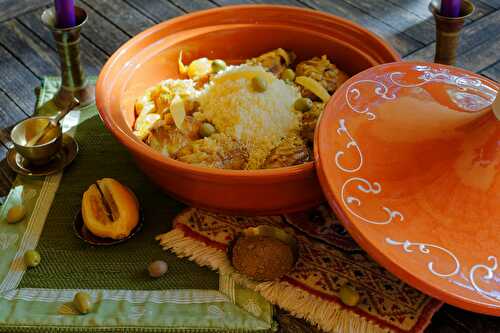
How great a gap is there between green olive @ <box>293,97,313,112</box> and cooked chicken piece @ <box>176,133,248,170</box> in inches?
7.4

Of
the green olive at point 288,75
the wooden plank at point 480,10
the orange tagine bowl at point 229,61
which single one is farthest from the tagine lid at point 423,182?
the wooden plank at point 480,10

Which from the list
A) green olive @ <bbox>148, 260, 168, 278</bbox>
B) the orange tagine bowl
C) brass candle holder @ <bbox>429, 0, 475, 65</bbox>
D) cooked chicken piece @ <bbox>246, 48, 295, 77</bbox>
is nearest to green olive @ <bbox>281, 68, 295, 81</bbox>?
cooked chicken piece @ <bbox>246, 48, 295, 77</bbox>

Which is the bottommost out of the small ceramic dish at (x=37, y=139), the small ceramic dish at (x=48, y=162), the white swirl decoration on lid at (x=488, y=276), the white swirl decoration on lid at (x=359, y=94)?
the small ceramic dish at (x=48, y=162)

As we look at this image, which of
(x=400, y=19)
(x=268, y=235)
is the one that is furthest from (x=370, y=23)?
(x=268, y=235)

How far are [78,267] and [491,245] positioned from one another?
82 centimetres

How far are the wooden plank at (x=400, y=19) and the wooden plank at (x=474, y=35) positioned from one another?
82mm

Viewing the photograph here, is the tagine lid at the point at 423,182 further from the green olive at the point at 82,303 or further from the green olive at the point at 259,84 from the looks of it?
Result: the green olive at the point at 82,303

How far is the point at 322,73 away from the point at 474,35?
686 mm

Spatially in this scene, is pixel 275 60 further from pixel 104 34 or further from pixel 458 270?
pixel 458 270

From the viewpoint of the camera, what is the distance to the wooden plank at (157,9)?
2.09m

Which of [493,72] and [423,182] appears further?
[493,72]

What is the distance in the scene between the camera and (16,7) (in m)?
2.10

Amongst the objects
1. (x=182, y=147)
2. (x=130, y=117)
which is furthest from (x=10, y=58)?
(x=182, y=147)

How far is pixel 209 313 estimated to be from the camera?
3.79ft
